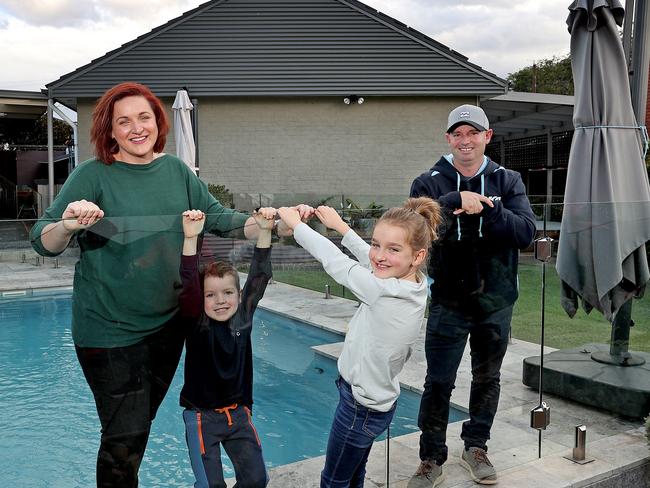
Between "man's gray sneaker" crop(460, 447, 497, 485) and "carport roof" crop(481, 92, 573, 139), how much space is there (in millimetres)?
13268

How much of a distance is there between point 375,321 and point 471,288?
2.91 feet

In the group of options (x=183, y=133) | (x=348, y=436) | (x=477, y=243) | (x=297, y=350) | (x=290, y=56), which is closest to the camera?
(x=348, y=436)

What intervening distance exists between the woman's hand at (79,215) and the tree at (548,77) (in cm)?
3993

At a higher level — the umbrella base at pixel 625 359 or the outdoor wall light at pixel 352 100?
the outdoor wall light at pixel 352 100

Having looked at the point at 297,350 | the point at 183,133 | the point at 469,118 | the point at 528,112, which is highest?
the point at 528,112

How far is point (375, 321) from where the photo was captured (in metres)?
2.27

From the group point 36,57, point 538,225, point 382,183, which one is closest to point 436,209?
point 538,225

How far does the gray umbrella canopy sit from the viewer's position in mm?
3830

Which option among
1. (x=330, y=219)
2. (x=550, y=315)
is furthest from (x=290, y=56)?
(x=330, y=219)

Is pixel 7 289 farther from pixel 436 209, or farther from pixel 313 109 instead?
pixel 313 109

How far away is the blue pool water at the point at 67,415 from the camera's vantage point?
89.6 inches

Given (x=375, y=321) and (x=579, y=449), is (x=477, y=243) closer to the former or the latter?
(x=375, y=321)

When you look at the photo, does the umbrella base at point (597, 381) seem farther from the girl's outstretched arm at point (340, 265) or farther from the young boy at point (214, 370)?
the young boy at point (214, 370)

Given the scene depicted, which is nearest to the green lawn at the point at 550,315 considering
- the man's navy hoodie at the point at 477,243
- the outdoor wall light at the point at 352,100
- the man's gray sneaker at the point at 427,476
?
the man's navy hoodie at the point at 477,243
